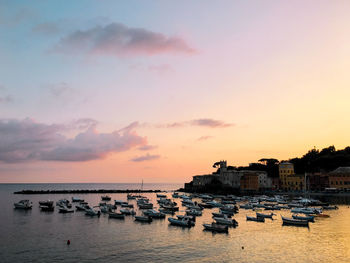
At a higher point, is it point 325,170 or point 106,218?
point 325,170

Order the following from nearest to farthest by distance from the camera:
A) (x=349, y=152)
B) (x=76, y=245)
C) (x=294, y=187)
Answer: (x=76, y=245)
(x=294, y=187)
(x=349, y=152)

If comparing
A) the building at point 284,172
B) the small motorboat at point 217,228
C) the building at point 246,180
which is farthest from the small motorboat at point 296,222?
the building at point 284,172

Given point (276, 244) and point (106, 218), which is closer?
point (276, 244)

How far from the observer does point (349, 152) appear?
7628 inches

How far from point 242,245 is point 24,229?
43.8 meters

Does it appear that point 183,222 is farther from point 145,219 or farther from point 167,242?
point 167,242

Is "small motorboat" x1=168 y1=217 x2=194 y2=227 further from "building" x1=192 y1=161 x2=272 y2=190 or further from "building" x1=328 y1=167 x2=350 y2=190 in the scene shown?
"building" x1=192 y1=161 x2=272 y2=190

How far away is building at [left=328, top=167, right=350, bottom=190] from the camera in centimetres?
14762

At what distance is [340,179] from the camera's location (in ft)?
492

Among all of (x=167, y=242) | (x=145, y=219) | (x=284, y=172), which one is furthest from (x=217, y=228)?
(x=284, y=172)

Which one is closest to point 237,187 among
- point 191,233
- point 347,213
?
point 347,213

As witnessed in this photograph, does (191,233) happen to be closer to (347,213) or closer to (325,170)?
(347,213)

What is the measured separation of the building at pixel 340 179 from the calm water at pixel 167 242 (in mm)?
89571

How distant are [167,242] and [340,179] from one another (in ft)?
429
